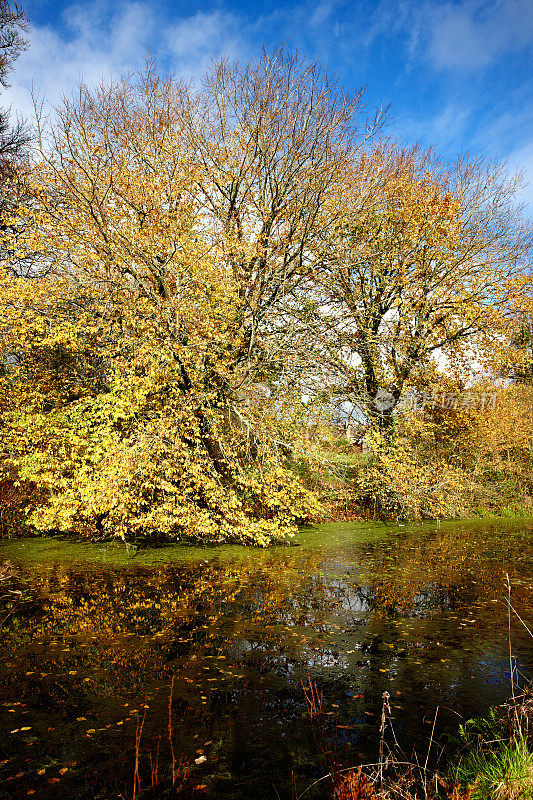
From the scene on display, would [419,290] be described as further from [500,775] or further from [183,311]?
[500,775]

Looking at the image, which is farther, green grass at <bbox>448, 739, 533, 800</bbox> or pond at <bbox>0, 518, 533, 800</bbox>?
pond at <bbox>0, 518, 533, 800</bbox>

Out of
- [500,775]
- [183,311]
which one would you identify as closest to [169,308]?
[183,311]

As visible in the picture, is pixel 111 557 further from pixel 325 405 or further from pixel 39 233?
pixel 39 233

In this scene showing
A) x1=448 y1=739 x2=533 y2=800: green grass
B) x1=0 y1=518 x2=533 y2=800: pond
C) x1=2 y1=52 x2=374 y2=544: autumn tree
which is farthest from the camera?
Result: x1=2 y1=52 x2=374 y2=544: autumn tree

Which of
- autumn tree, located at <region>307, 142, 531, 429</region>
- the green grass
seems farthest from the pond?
autumn tree, located at <region>307, 142, 531, 429</region>

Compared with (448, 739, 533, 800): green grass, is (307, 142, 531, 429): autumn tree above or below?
above

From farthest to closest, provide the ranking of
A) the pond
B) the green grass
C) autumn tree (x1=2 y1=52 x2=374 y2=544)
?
1. autumn tree (x1=2 y1=52 x2=374 y2=544)
2. the pond
3. the green grass

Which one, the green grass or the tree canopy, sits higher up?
the tree canopy

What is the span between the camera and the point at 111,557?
33.1 ft

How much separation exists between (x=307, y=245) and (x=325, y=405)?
384 centimetres

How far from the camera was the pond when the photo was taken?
3389 mm

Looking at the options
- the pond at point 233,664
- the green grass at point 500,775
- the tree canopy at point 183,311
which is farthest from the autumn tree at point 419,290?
the green grass at point 500,775

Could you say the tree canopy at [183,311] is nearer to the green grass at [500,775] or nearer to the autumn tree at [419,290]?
the autumn tree at [419,290]

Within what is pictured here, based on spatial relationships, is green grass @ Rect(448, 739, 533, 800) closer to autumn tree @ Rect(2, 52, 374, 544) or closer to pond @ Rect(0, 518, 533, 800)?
pond @ Rect(0, 518, 533, 800)
